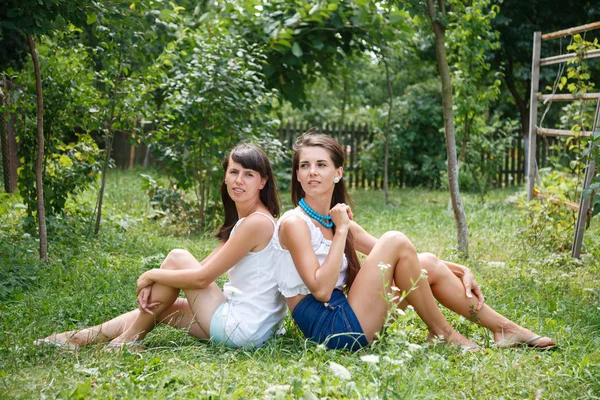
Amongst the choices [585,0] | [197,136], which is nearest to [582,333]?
[197,136]

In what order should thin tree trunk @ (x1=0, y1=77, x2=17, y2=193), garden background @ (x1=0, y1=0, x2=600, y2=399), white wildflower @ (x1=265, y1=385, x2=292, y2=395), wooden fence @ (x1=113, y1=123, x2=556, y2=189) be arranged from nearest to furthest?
1. white wildflower @ (x1=265, y1=385, x2=292, y2=395)
2. garden background @ (x1=0, y1=0, x2=600, y2=399)
3. thin tree trunk @ (x1=0, y1=77, x2=17, y2=193)
4. wooden fence @ (x1=113, y1=123, x2=556, y2=189)

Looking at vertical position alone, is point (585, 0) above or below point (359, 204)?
above

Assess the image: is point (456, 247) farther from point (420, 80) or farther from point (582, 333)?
point (420, 80)

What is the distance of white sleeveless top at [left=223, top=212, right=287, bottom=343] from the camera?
3525mm

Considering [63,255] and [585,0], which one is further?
[585,0]

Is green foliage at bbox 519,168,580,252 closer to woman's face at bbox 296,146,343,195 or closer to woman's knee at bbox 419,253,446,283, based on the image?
woman's knee at bbox 419,253,446,283

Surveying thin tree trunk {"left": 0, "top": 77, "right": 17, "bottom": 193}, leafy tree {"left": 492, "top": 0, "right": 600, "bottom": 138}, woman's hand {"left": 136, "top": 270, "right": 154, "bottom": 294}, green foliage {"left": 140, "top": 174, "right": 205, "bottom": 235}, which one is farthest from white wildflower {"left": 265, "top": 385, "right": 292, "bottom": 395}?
leafy tree {"left": 492, "top": 0, "right": 600, "bottom": 138}

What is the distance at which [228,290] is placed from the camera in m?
3.46

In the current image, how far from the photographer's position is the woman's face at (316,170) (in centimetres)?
363

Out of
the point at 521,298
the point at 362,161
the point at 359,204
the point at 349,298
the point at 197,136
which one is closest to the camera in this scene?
the point at 349,298

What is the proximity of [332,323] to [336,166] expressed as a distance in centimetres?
86

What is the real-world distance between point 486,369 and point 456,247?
332 cm

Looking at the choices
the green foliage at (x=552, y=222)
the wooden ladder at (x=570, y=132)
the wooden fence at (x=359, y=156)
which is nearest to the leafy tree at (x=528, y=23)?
the wooden fence at (x=359, y=156)

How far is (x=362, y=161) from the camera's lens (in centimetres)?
1380
